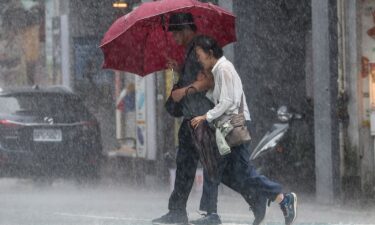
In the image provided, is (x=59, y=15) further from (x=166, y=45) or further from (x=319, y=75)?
(x=166, y=45)

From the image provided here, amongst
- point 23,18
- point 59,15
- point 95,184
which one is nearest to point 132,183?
point 95,184

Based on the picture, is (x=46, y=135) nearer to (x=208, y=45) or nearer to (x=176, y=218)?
(x=176, y=218)

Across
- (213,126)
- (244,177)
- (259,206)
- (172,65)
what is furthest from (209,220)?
(172,65)

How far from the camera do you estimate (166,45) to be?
10.7 metres

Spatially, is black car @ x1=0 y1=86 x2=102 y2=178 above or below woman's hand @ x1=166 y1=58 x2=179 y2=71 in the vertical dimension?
below

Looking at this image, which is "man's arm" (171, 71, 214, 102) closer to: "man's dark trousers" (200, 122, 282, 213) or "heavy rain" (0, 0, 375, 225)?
"heavy rain" (0, 0, 375, 225)

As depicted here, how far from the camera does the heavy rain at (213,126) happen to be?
32.1 ft

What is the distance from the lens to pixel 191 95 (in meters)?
9.78

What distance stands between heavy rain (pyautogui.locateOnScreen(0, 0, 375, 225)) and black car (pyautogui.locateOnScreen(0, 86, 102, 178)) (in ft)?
0.07

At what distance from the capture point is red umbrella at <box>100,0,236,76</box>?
1014 cm

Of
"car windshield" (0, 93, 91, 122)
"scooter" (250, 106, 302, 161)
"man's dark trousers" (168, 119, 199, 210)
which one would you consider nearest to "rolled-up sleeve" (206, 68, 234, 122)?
"man's dark trousers" (168, 119, 199, 210)

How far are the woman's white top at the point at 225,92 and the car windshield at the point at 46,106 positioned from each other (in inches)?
295

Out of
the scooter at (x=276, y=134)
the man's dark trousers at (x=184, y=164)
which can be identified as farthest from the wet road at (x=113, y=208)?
the man's dark trousers at (x=184, y=164)

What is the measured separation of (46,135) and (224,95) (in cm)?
754
